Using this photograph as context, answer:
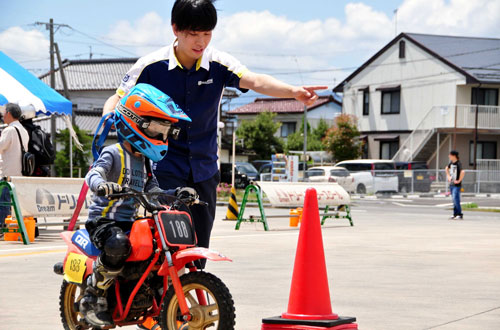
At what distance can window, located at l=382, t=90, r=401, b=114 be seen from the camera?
4950 centimetres

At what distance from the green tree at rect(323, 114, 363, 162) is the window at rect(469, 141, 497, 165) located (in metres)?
7.37

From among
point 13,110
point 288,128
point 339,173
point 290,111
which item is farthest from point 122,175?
point 288,128

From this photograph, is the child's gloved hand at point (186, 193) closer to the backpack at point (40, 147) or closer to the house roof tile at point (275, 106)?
the backpack at point (40, 147)

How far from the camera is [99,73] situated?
217 ft

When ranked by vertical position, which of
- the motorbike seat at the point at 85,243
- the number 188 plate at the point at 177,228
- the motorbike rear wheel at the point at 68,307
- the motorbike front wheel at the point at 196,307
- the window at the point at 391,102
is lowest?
the motorbike rear wheel at the point at 68,307

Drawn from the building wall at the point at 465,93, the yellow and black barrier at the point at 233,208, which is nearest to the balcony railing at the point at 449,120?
the building wall at the point at 465,93

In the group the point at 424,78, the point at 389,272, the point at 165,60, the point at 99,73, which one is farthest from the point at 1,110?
the point at 99,73

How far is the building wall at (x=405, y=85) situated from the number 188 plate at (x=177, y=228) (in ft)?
141

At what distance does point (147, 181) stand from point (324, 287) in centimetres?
127

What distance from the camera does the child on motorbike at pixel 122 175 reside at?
13.1 feet

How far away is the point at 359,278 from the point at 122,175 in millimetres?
4102

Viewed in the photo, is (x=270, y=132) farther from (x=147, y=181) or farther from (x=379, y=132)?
(x=147, y=181)

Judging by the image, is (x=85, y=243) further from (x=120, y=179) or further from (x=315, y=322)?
(x=315, y=322)

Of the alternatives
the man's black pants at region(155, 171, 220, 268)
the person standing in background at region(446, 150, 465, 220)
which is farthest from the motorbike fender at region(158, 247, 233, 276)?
the person standing in background at region(446, 150, 465, 220)
